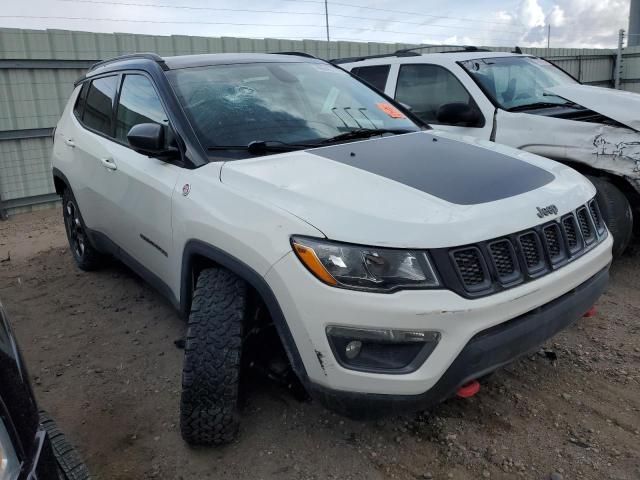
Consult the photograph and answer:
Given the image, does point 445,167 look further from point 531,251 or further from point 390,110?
point 390,110

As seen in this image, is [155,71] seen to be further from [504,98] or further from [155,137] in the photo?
[504,98]

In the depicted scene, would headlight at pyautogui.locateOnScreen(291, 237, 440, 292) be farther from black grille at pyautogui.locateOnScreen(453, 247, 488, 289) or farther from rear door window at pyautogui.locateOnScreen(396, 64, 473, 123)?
rear door window at pyautogui.locateOnScreen(396, 64, 473, 123)

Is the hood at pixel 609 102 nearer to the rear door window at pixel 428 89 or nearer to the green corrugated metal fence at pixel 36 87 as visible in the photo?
the rear door window at pixel 428 89

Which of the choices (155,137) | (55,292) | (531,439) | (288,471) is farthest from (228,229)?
(55,292)

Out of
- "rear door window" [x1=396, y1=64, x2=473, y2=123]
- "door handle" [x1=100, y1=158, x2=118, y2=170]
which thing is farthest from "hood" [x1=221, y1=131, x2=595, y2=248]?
"rear door window" [x1=396, y1=64, x2=473, y2=123]

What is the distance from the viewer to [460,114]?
4.74 meters

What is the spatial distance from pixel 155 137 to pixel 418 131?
1523mm

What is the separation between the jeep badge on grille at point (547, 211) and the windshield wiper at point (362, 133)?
1105mm

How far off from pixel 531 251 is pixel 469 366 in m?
0.56

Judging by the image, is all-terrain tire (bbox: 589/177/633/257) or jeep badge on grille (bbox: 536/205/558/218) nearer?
jeep badge on grille (bbox: 536/205/558/218)

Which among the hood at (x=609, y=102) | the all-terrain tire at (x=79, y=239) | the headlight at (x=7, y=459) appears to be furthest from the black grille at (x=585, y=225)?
the all-terrain tire at (x=79, y=239)

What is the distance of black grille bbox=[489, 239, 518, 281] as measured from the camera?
6.93 feet

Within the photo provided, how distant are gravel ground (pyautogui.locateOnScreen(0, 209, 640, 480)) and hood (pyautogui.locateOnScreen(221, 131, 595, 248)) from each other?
3.23ft

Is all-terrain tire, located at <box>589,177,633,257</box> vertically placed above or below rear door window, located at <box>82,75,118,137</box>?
below
